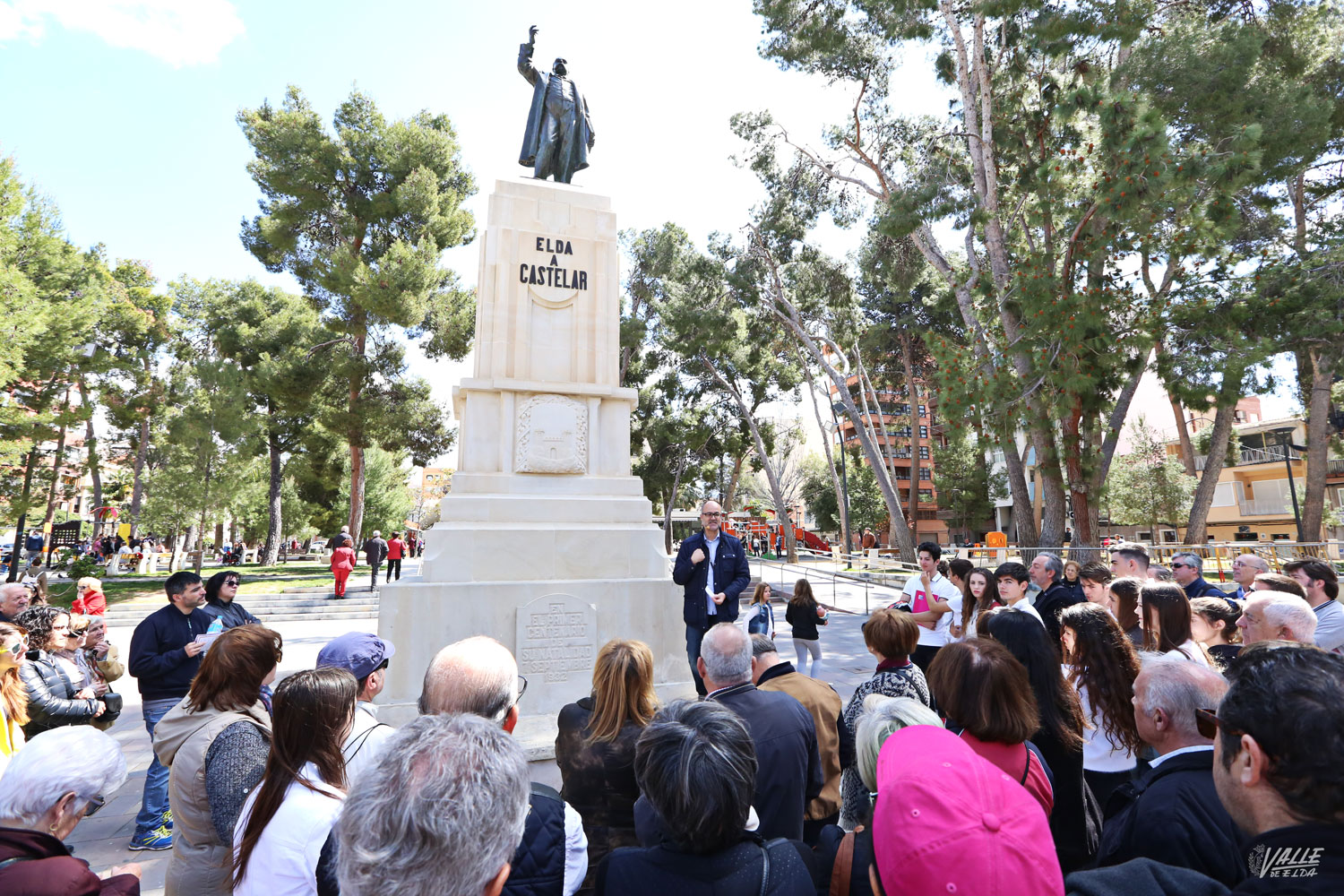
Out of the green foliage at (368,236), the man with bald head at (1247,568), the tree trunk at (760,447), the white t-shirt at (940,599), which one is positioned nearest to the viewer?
the man with bald head at (1247,568)

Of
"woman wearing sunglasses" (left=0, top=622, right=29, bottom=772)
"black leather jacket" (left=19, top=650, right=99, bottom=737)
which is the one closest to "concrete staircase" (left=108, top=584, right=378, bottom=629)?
"black leather jacket" (left=19, top=650, right=99, bottom=737)

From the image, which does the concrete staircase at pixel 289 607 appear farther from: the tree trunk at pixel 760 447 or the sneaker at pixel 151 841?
the tree trunk at pixel 760 447

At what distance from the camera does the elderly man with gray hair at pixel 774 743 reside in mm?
2316

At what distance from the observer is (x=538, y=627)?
6363 millimetres

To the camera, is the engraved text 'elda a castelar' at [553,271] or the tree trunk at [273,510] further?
the tree trunk at [273,510]

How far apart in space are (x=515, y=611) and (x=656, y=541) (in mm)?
1663

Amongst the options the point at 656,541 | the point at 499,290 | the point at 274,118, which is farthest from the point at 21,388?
the point at 656,541

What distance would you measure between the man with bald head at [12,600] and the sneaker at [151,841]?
1545mm

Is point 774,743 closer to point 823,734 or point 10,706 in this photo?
point 823,734

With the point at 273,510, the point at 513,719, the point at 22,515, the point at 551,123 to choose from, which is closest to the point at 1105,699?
the point at 513,719

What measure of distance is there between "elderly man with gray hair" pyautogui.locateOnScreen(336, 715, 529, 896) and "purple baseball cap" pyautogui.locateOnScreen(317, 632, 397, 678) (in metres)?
1.28

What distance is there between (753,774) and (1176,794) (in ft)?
3.62

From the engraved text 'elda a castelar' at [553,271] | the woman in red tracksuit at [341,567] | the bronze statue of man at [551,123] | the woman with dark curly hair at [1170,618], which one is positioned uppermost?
the bronze statue of man at [551,123]

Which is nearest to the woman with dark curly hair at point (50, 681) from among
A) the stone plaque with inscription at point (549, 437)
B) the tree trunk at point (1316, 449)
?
the stone plaque with inscription at point (549, 437)
